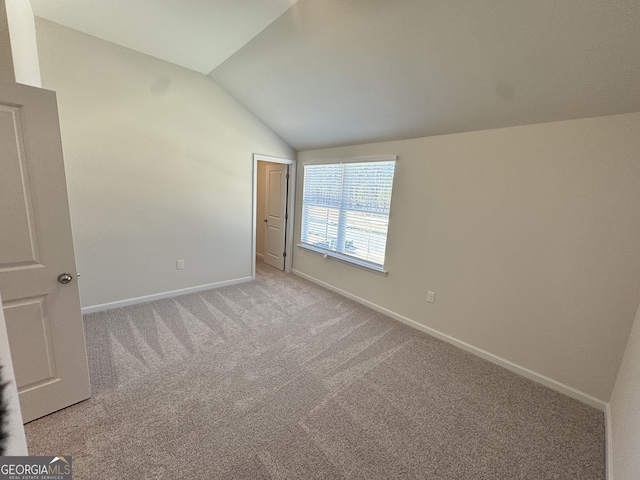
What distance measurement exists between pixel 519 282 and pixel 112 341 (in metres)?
3.75

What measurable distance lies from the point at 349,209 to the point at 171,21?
2641 millimetres

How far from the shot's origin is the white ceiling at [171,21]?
1977 mm

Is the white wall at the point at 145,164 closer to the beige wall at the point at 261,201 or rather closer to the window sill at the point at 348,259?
the window sill at the point at 348,259

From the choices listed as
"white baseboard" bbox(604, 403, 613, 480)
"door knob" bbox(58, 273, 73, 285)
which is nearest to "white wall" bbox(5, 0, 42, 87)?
"door knob" bbox(58, 273, 73, 285)

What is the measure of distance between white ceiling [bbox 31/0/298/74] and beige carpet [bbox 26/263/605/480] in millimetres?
2840

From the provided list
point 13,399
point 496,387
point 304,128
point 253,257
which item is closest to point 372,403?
point 496,387

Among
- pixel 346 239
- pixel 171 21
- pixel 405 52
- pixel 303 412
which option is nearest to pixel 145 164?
pixel 171 21

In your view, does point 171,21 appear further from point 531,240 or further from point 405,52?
point 531,240

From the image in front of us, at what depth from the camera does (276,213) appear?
4793 millimetres

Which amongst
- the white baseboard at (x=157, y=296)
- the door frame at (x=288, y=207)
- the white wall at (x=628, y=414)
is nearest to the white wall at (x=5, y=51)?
the white baseboard at (x=157, y=296)

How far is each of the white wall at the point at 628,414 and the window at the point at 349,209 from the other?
2.06 metres

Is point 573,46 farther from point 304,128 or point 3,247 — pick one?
point 3,247

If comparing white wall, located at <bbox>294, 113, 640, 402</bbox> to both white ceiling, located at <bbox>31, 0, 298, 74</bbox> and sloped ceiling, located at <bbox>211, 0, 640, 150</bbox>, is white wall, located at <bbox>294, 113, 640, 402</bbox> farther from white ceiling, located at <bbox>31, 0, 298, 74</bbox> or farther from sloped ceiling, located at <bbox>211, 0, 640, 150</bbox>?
white ceiling, located at <bbox>31, 0, 298, 74</bbox>

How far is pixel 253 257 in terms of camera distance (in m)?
4.16
